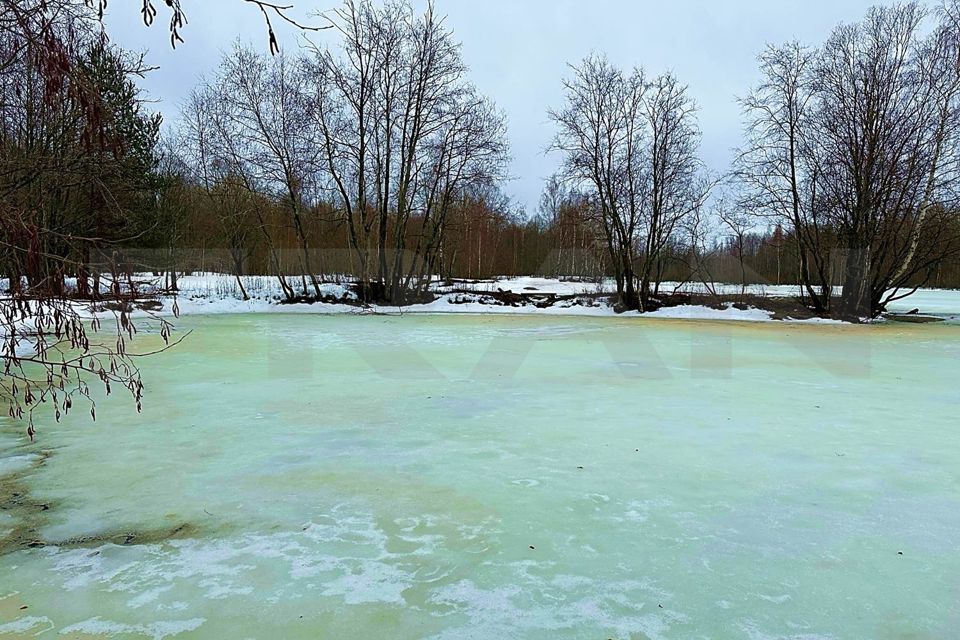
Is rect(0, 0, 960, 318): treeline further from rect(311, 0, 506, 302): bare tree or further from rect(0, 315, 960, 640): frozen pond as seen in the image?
rect(0, 315, 960, 640): frozen pond

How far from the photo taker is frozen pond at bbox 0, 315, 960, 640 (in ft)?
6.53

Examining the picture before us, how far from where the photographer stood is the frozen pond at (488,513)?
1.99 meters

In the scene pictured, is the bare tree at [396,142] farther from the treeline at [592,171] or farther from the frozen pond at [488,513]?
the frozen pond at [488,513]

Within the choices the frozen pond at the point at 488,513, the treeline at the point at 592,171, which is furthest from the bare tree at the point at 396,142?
the frozen pond at the point at 488,513

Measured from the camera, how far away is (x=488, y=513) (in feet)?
9.28

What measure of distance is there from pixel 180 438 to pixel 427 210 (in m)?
15.6

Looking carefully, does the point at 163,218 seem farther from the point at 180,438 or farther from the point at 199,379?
the point at 180,438

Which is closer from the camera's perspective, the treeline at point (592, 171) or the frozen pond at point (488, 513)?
the frozen pond at point (488, 513)

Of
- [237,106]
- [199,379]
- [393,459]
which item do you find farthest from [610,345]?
[237,106]

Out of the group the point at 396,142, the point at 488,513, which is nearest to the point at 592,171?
the point at 396,142

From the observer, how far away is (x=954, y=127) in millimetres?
14703

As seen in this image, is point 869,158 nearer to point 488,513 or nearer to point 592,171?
point 592,171

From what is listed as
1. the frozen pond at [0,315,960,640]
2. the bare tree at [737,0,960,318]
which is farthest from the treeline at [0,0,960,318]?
the frozen pond at [0,315,960,640]

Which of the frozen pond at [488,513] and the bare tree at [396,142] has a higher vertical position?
the bare tree at [396,142]
